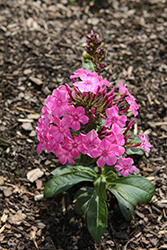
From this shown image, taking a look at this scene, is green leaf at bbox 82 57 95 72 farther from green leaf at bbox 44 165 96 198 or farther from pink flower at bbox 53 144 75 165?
pink flower at bbox 53 144 75 165

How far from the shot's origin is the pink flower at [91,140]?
2.45m

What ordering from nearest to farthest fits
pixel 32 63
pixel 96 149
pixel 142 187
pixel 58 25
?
pixel 96 149, pixel 142 187, pixel 32 63, pixel 58 25

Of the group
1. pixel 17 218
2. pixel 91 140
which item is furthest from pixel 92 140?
pixel 17 218

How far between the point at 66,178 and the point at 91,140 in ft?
3.42

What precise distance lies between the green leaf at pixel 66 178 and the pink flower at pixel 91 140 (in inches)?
29.4

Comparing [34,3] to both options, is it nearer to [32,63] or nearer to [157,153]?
[32,63]

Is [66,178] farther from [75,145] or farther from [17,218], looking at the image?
[75,145]

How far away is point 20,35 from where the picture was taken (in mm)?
5199

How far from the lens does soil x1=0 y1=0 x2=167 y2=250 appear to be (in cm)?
338

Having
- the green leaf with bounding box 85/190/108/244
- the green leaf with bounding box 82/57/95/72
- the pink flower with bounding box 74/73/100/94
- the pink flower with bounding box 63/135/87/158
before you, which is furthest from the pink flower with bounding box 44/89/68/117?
the green leaf with bounding box 85/190/108/244

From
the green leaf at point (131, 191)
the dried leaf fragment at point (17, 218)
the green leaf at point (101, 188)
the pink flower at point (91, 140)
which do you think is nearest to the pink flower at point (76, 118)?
the pink flower at point (91, 140)

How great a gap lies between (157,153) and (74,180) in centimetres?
141

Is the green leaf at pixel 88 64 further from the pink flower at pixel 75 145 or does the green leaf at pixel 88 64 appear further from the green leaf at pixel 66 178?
the pink flower at pixel 75 145

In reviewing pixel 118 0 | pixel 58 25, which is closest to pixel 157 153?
pixel 58 25
